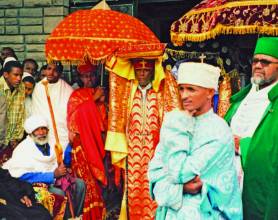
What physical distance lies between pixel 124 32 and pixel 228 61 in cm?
124

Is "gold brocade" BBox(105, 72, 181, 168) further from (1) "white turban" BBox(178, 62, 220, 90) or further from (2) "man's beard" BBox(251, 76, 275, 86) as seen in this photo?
(1) "white turban" BBox(178, 62, 220, 90)

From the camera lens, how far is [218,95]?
5.36 metres

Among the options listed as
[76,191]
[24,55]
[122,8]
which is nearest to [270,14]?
[76,191]

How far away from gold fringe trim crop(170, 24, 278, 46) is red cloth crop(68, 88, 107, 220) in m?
1.31

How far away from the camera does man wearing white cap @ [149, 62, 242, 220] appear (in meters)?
2.99

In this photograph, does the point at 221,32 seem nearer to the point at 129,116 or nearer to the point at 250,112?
the point at 250,112

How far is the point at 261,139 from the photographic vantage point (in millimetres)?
A: 3428

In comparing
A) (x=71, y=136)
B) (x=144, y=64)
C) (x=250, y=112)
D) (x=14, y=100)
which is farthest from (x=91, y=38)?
(x=250, y=112)

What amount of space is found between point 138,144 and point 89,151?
0.64 m

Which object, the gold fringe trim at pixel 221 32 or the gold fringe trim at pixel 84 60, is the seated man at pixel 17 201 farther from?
the gold fringe trim at pixel 221 32

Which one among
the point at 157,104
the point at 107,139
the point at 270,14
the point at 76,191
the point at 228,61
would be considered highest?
the point at 270,14

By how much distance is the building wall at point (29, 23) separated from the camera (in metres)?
8.19

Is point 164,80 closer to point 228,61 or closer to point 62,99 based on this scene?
point 228,61

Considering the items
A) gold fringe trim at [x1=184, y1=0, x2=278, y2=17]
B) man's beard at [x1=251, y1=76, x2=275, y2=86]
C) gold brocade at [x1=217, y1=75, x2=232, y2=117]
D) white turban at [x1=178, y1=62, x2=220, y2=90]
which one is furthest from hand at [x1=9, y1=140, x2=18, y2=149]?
white turban at [x1=178, y1=62, x2=220, y2=90]
